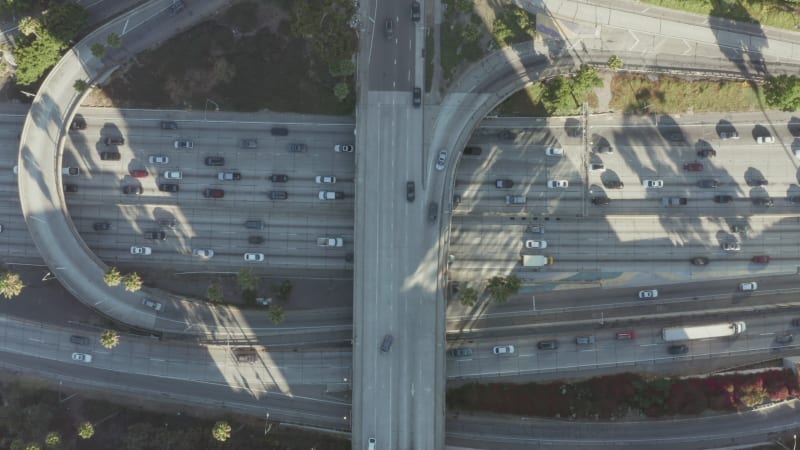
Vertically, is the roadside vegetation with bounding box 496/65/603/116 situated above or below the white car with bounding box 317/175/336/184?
A: above

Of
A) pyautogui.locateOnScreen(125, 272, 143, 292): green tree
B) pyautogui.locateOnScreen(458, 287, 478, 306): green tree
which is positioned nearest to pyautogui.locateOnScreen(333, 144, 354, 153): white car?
pyautogui.locateOnScreen(458, 287, 478, 306): green tree

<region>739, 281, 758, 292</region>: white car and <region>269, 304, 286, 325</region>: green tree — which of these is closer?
<region>269, 304, 286, 325</region>: green tree

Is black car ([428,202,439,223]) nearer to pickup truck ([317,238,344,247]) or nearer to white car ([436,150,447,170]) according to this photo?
white car ([436,150,447,170])

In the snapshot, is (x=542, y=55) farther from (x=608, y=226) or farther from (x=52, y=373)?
(x=52, y=373)

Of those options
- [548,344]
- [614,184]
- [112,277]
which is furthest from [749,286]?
[112,277]

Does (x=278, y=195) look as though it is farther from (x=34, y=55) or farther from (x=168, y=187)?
(x=34, y=55)

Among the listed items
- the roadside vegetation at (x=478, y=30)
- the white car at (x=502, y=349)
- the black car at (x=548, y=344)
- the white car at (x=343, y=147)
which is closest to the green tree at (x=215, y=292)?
the white car at (x=343, y=147)

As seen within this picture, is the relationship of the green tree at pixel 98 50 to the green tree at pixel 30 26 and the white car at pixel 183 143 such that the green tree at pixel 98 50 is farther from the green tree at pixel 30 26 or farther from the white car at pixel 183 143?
the white car at pixel 183 143
